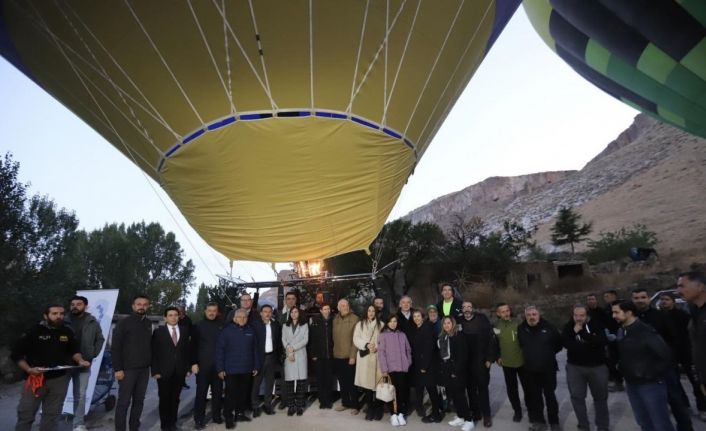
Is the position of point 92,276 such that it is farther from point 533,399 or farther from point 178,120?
point 533,399

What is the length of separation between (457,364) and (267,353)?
7.25ft

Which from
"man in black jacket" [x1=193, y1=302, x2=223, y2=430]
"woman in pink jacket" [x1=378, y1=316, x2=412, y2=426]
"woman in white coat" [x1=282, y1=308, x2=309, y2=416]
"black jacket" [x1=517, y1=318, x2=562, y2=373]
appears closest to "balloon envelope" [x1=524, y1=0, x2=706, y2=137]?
"black jacket" [x1=517, y1=318, x2=562, y2=373]

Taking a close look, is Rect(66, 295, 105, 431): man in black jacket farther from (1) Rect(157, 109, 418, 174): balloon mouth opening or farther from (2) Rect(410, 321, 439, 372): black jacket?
(2) Rect(410, 321, 439, 372): black jacket

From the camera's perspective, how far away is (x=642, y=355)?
3.24 meters

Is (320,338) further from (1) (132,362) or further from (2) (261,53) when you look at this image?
(2) (261,53)

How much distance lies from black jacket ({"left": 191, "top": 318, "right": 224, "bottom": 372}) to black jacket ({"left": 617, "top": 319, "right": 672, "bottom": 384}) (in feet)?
12.9

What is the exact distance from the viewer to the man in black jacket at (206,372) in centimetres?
456

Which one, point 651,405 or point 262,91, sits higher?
point 262,91

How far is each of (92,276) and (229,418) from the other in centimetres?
3191

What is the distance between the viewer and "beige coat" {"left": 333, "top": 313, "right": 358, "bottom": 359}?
5020 millimetres

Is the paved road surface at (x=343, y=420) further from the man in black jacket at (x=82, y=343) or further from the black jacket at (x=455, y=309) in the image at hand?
the black jacket at (x=455, y=309)

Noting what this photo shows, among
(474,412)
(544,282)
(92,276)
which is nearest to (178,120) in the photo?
(474,412)

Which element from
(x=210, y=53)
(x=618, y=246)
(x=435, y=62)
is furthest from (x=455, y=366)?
(x=618, y=246)

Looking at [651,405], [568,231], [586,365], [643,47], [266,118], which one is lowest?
[651,405]
